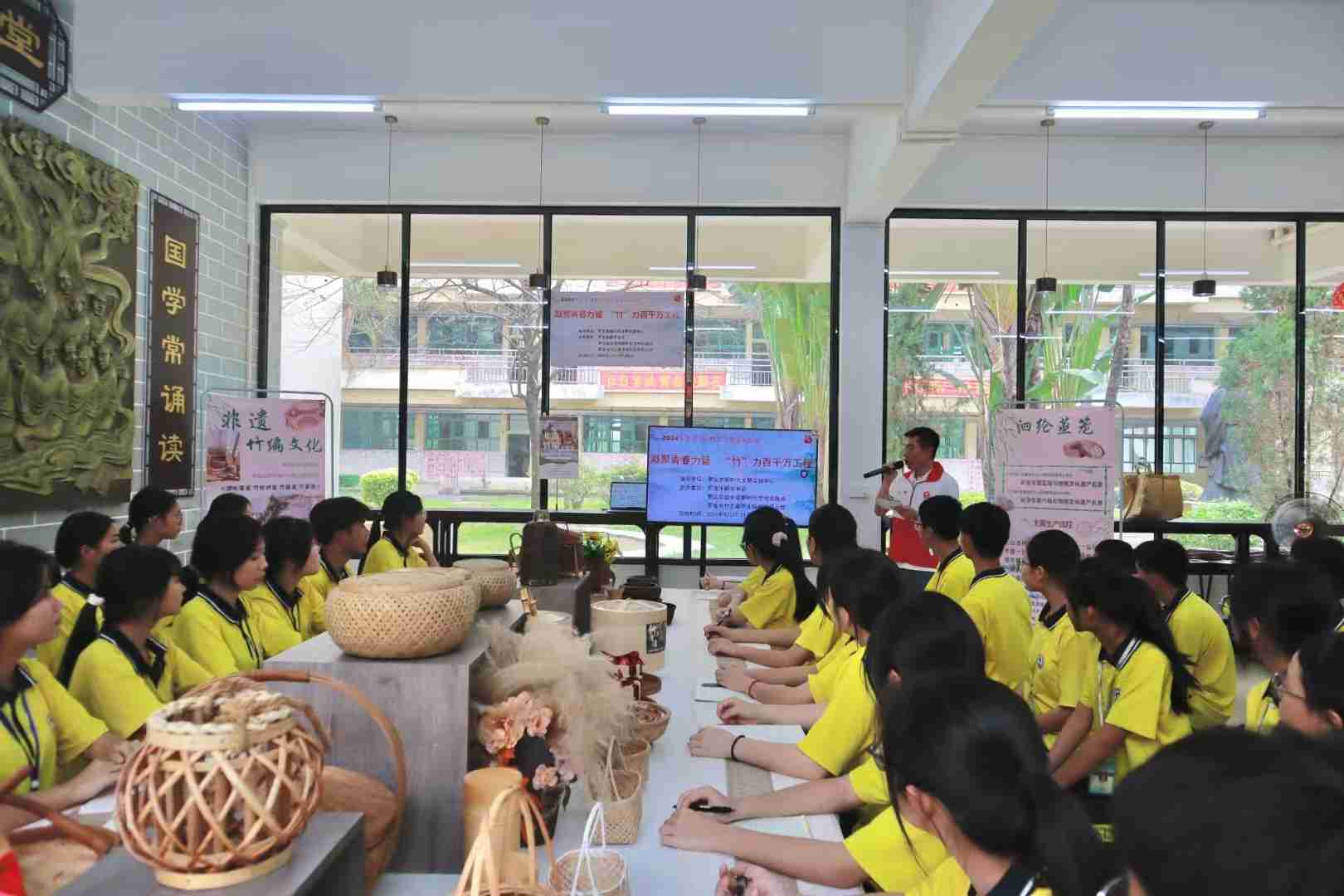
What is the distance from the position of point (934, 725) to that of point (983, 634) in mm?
1867

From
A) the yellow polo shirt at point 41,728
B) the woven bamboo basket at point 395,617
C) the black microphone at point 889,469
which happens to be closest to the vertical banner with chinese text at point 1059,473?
the black microphone at point 889,469

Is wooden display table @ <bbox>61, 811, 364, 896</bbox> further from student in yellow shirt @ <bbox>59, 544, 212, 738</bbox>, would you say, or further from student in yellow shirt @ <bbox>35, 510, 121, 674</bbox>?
student in yellow shirt @ <bbox>35, 510, 121, 674</bbox>

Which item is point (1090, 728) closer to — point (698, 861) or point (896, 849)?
point (896, 849)

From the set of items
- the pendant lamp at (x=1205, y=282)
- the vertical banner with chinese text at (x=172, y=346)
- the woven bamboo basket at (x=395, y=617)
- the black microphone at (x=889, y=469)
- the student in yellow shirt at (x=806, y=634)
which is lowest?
the student in yellow shirt at (x=806, y=634)

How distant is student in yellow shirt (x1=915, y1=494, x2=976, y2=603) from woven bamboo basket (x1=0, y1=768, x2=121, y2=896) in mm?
2882

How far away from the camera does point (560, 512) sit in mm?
5871

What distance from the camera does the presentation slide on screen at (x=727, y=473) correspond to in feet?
18.1

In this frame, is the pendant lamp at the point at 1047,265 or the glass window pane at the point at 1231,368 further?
the glass window pane at the point at 1231,368

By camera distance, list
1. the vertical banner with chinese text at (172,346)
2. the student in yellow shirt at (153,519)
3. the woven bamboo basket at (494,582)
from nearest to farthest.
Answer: the woven bamboo basket at (494,582) → the student in yellow shirt at (153,519) → the vertical banner with chinese text at (172,346)

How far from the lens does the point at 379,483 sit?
236 inches

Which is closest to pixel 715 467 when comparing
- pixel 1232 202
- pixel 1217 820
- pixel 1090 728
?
pixel 1090 728

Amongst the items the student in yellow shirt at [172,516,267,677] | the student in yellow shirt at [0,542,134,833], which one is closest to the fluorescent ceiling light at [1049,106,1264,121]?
the student in yellow shirt at [172,516,267,677]

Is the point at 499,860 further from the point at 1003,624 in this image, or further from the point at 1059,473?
the point at 1059,473

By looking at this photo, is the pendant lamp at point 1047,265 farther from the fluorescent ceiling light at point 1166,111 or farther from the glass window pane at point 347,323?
the glass window pane at point 347,323
